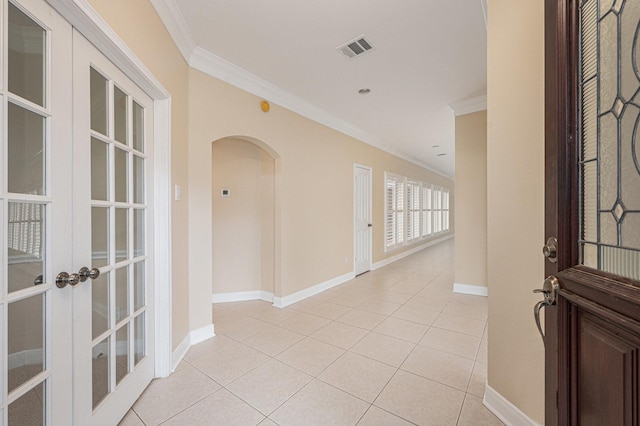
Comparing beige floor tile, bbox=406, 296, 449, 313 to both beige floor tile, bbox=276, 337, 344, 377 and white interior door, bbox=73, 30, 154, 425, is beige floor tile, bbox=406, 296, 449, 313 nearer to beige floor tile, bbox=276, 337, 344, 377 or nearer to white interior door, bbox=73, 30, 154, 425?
beige floor tile, bbox=276, 337, 344, 377

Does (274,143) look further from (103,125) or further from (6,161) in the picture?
(6,161)

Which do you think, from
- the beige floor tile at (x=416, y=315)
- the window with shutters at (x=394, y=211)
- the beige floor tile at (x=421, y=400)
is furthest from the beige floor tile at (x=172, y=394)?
the window with shutters at (x=394, y=211)

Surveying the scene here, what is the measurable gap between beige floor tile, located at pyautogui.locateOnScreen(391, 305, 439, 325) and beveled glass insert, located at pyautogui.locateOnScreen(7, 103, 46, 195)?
3.16m

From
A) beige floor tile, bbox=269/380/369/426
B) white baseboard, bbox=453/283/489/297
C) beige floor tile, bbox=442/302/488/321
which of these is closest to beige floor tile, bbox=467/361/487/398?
beige floor tile, bbox=269/380/369/426

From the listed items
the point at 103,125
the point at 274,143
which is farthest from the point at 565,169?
the point at 274,143

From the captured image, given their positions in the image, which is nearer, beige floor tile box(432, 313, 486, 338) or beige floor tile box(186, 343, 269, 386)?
beige floor tile box(186, 343, 269, 386)

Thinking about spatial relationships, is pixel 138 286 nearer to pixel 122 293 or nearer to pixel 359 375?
pixel 122 293

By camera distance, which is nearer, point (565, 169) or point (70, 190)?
point (565, 169)

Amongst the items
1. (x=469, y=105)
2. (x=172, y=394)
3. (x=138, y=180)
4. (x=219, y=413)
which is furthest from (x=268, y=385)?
(x=469, y=105)

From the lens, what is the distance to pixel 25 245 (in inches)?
39.2

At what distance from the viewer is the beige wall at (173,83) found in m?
1.46

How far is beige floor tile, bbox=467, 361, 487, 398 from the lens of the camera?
1.75 m

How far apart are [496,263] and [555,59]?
1125mm

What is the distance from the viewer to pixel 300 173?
3.64 m
